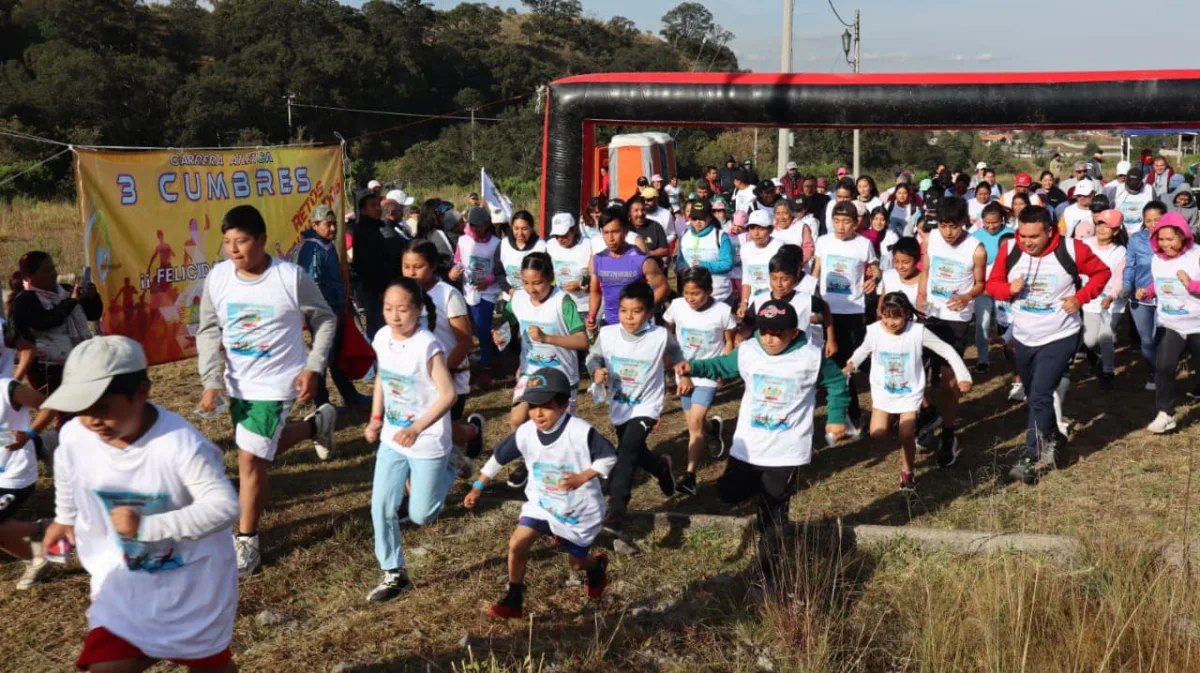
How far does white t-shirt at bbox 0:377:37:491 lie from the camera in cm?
499

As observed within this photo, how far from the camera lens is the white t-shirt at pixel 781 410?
5379mm

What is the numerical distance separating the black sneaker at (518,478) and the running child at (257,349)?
188 cm

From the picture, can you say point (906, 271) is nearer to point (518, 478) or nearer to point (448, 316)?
point (518, 478)

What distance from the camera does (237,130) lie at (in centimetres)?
4875

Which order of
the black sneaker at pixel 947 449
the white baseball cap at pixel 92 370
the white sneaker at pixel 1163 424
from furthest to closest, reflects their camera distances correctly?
the white sneaker at pixel 1163 424, the black sneaker at pixel 947 449, the white baseball cap at pixel 92 370

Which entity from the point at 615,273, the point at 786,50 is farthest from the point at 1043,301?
the point at 786,50

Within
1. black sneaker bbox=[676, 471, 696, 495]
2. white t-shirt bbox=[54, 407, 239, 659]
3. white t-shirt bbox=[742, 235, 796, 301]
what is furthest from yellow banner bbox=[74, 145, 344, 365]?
white t-shirt bbox=[54, 407, 239, 659]

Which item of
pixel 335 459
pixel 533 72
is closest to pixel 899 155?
pixel 533 72

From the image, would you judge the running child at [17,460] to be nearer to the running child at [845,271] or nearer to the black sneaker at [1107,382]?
the running child at [845,271]

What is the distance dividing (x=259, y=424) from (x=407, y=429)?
1.01 meters

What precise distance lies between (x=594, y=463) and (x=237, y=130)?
4849 cm

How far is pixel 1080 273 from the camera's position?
24.1ft

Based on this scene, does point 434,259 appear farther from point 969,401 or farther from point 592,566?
point 969,401

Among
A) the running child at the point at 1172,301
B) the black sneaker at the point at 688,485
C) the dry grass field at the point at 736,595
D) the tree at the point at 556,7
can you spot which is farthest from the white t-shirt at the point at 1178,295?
the tree at the point at 556,7
